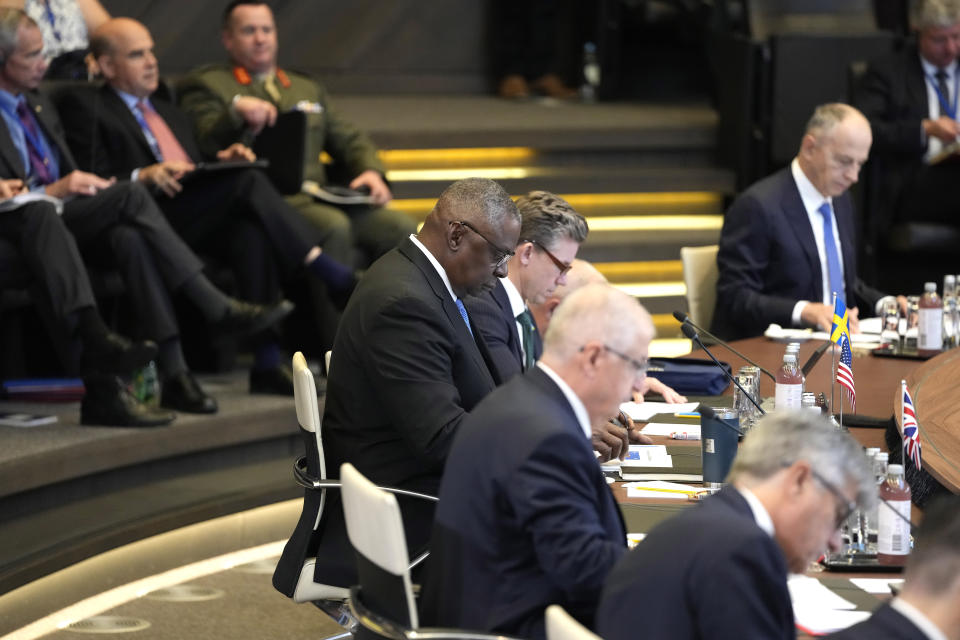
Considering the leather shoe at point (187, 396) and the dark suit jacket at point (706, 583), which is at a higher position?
the dark suit jacket at point (706, 583)

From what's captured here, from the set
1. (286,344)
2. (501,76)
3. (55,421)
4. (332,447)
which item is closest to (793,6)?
(501,76)

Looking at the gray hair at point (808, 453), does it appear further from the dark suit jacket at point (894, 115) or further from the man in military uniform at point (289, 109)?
the dark suit jacket at point (894, 115)

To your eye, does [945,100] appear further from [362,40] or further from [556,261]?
[362,40]

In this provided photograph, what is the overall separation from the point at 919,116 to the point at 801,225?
2.33 meters

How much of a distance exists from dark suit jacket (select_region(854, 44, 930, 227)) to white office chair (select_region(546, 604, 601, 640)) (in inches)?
228

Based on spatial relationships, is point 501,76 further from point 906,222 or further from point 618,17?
point 906,222

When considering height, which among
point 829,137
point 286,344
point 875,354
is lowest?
point 286,344

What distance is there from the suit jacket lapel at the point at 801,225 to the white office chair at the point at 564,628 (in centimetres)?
364

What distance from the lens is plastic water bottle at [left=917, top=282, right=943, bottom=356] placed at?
4.76 m

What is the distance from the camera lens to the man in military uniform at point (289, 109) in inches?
245

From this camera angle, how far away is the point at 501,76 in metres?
10.7

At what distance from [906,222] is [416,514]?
490cm

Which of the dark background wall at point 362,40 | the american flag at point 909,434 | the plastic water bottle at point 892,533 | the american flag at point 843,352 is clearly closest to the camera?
the plastic water bottle at point 892,533

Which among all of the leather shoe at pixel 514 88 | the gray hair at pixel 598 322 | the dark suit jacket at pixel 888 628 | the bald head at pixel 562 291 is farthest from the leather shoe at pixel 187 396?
the leather shoe at pixel 514 88
